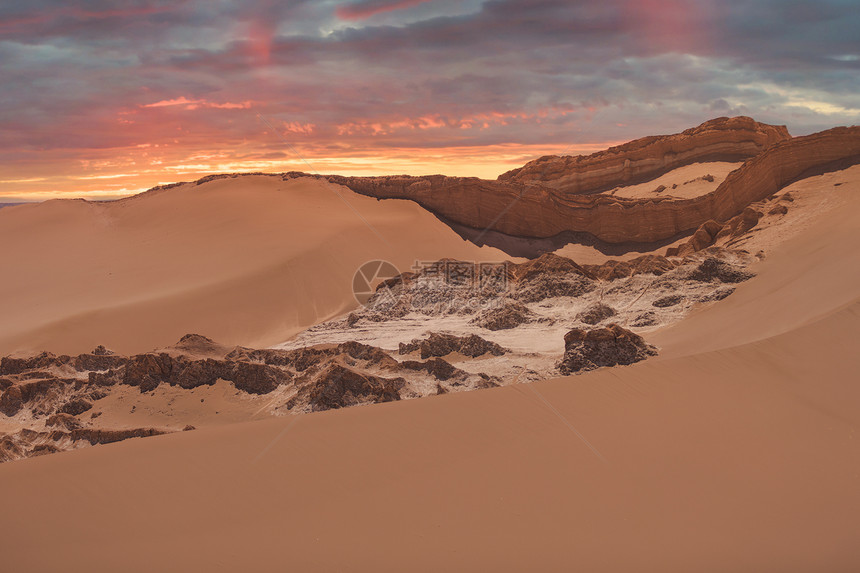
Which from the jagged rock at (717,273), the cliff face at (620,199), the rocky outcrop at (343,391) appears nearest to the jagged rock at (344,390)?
the rocky outcrop at (343,391)

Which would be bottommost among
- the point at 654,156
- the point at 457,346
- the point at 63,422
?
the point at 63,422

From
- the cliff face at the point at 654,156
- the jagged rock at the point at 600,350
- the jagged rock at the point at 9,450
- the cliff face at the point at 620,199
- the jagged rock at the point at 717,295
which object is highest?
the cliff face at the point at 654,156

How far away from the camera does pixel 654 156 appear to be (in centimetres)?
2312

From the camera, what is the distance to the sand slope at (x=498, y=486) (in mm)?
3385

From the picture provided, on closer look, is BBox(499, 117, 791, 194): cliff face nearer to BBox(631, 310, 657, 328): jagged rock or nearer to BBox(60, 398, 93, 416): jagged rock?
BBox(631, 310, 657, 328): jagged rock

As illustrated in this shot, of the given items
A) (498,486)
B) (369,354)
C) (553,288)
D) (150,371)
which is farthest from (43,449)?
Result: (553,288)

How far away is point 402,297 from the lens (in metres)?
12.7

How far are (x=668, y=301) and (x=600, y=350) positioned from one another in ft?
11.5

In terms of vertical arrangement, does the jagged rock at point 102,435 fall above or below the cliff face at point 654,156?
below

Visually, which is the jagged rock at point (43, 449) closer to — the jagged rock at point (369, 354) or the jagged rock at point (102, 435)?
the jagged rock at point (102, 435)

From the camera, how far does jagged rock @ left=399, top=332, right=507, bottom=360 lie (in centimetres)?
874

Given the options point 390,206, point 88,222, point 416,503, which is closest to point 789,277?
point 416,503

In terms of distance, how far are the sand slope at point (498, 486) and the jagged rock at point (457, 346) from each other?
11.5ft
